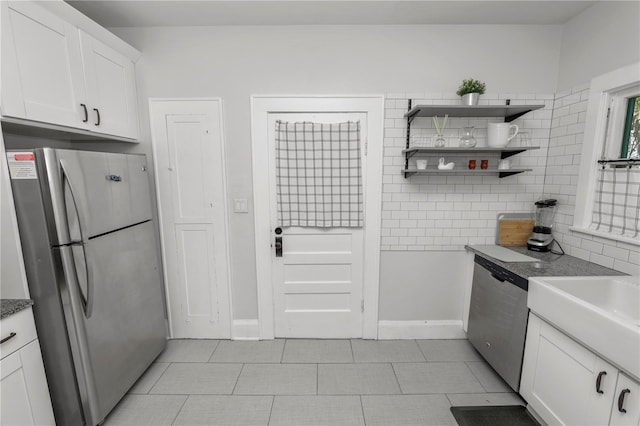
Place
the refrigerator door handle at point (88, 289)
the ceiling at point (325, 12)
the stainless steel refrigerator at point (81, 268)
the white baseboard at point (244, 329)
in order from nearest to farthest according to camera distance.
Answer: the stainless steel refrigerator at point (81, 268) → the refrigerator door handle at point (88, 289) → the ceiling at point (325, 12) → the white baseboard at point (244, 329)

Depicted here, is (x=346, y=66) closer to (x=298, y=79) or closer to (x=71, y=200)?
(x=298, y=79)

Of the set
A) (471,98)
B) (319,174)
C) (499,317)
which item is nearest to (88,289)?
(319,174)

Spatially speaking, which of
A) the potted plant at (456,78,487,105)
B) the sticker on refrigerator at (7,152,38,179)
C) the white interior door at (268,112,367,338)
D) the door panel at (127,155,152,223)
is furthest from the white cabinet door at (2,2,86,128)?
the potted plant at (456,78,487,105)

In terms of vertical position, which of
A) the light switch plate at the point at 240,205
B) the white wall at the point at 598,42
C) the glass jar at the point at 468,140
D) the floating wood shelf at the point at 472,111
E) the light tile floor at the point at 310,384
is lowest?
the light tile floor at the point at 310,384

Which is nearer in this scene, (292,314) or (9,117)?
(9,117)

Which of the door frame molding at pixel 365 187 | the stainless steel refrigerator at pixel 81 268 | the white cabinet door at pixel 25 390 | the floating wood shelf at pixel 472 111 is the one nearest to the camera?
the white cabinet door at pixel 25 390

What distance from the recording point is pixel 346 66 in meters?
2.21

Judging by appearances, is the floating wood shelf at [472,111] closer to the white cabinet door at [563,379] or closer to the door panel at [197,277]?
the white cabinet door at [563,379]

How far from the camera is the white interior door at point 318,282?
244 centimetres

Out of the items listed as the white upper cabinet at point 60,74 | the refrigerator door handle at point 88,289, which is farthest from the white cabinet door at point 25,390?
the white upper cabinet at point 60,74

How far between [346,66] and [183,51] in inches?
51.7

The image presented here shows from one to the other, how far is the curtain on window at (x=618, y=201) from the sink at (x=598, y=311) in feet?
1.14

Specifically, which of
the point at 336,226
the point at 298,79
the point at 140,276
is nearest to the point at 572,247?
the point at 336,226

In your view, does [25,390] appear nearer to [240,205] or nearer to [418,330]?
[240,205]
